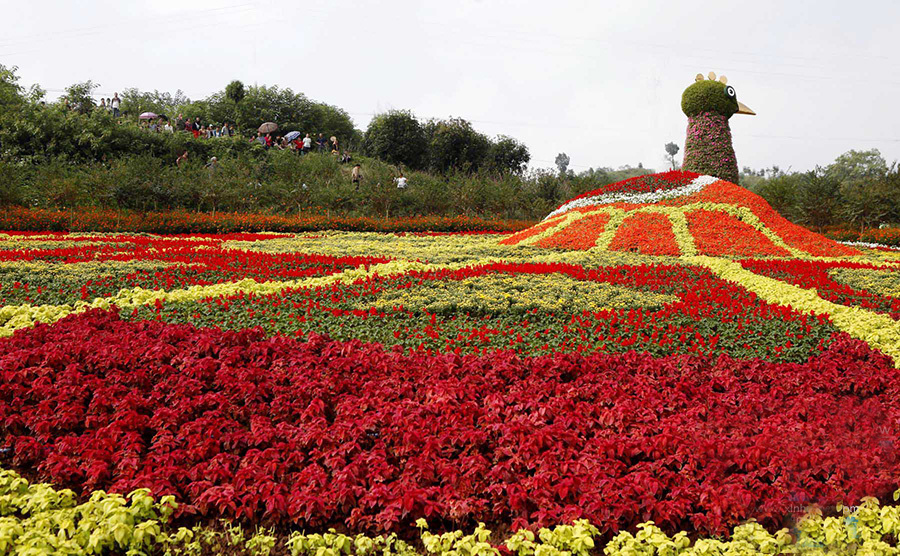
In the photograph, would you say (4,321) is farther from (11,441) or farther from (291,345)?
(291,345)

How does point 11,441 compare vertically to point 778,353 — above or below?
below

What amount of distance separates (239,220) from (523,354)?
1400 cm

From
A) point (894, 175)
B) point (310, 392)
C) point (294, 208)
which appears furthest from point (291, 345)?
point (894, 175)

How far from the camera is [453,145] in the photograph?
125ft

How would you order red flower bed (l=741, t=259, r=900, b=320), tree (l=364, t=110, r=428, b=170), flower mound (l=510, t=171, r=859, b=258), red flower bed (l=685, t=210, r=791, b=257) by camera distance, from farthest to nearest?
tree (l=364, t=110, r=428, b=170)
flower mound (l=510, t=171, r=859, b=258)
red flower bed (l=685, t=210, r=791, b=257)
red flower bed (l=741, t=259, r=900, b=320)

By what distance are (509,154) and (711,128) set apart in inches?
1013

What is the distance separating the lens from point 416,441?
3.21m

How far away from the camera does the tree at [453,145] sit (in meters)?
37.8

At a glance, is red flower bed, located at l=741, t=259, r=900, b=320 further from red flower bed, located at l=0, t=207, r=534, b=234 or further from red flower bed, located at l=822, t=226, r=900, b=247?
red flower bed, located at l=0, t=207, r=534, b=234

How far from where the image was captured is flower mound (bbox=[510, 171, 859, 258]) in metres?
11.4

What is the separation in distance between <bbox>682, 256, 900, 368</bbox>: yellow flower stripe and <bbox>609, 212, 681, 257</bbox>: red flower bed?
2.65m

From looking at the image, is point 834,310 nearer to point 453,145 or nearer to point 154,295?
point 154,295

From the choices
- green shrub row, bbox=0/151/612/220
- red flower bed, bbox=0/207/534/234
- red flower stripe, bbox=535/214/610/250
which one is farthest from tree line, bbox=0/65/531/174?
red flower stripe, bbox=535/214/610/250

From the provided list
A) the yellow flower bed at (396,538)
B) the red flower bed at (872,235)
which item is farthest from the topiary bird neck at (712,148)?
the yellow flower bed at (396,538)
